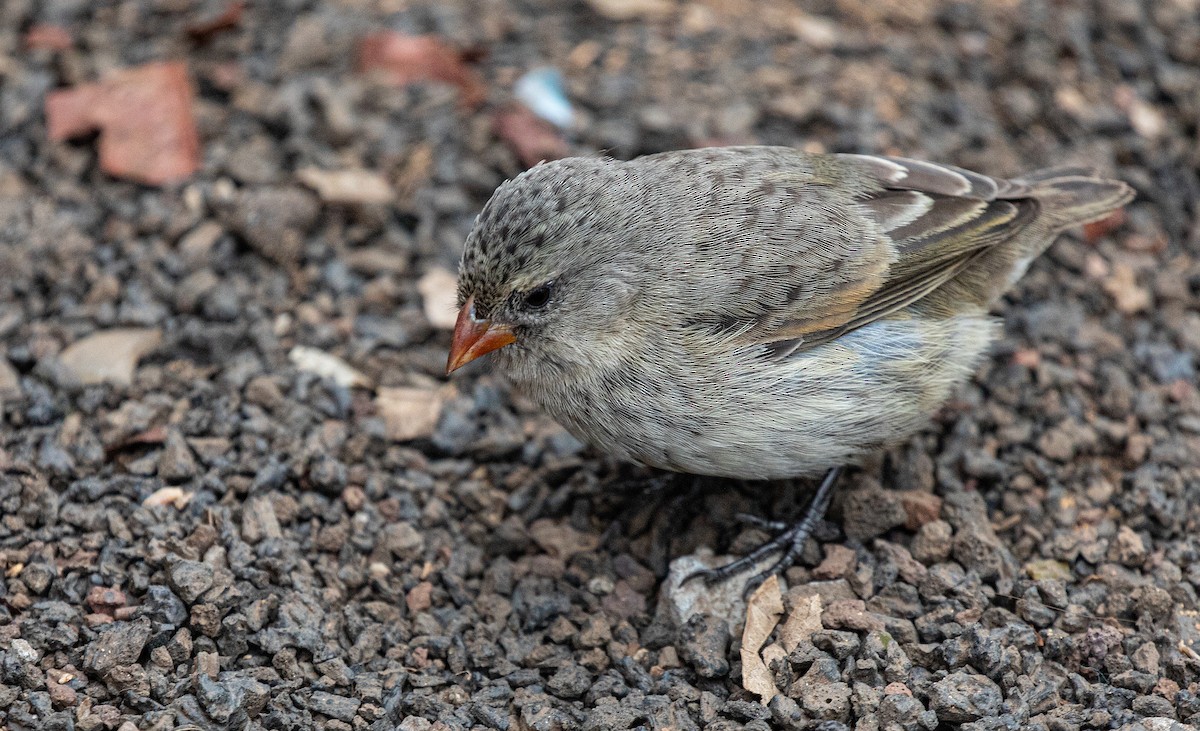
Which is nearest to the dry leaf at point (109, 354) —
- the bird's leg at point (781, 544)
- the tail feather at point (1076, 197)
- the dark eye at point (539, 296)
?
the dark eye at point (539, 296)

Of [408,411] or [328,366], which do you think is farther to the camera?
[328,366]

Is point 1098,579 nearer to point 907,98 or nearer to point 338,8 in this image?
point 907,98

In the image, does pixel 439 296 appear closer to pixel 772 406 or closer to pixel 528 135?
pixel 528 135

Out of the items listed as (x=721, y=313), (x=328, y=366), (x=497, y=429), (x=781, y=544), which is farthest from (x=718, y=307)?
A: (x=328, y=366)

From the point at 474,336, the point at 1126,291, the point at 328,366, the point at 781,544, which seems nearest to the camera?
the point at 474,336

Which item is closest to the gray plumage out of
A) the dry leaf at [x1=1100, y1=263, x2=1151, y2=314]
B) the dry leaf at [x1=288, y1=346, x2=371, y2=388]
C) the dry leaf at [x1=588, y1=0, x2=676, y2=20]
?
the dry leaf at [x1=288, y1=346, x2=371, y2=388]

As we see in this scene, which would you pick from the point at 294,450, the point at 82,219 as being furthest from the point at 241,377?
the point at 82,219

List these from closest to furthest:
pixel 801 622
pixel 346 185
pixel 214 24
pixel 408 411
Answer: pixel 801 622 < pixel 408 411 < pixel 346 185 < pixel 214 24

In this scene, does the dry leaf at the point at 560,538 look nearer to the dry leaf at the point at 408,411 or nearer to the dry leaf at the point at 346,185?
the dry leaf at the point at 408,411
